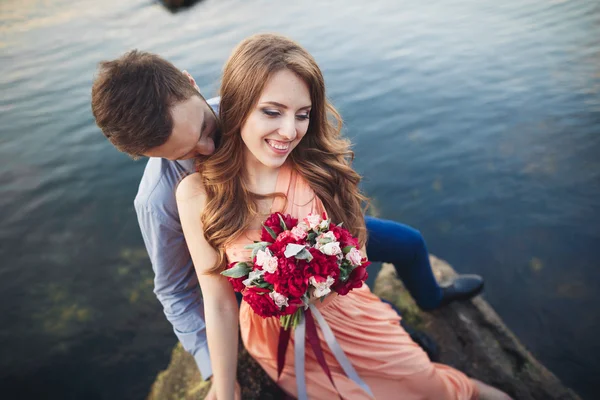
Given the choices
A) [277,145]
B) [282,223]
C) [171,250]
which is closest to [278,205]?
[282,223]

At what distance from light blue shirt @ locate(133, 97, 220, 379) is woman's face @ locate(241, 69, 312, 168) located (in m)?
0.55

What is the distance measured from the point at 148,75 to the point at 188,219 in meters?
0.80

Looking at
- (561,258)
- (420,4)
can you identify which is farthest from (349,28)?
(561,258)

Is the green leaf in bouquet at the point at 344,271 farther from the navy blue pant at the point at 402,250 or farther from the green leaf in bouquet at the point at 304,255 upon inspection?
the navy blue pant at the point at 402,250

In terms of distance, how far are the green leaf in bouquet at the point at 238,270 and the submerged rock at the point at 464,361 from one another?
3.60 feet

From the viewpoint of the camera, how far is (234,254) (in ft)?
7.68

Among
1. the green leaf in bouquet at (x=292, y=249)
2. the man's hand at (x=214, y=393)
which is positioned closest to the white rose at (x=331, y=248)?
the green leaf in bouquet at (x=292, y=249)

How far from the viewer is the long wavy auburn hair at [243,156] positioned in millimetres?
2127

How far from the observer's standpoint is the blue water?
4.75 metres

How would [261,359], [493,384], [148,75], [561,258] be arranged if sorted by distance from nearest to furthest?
[148,75] < [261,359] < [493,384] < [561,258]

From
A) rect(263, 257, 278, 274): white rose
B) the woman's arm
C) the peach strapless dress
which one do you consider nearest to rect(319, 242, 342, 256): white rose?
rect(263, 257, 278, 274): white rose

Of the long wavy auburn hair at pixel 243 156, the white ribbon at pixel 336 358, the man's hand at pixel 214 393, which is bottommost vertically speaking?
the man's hand at pixel 214 393

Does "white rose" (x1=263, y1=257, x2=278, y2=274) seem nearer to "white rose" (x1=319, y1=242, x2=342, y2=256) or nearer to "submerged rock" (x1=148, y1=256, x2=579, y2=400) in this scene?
"white rose" (x1=319, y1=242, x2=342, y2=256)

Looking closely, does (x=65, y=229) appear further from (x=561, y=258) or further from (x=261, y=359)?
(x=561, y=258)
